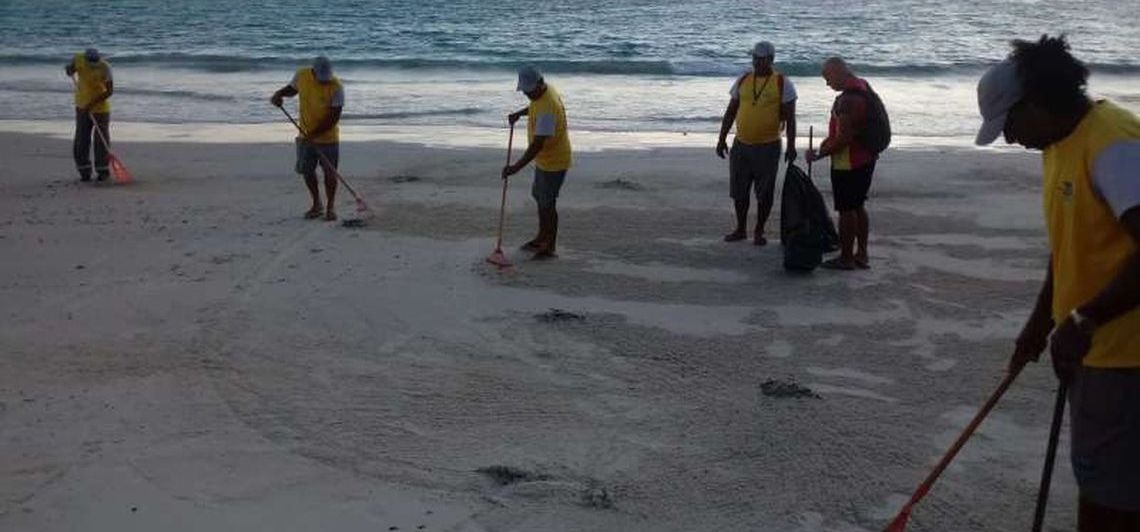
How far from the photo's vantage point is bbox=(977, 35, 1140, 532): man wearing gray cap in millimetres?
3236

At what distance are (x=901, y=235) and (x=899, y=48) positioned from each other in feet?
77.3

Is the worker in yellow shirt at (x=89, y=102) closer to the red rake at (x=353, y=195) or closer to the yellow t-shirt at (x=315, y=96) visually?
the red rake at (x=353, y=195)

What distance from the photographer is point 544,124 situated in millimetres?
8680

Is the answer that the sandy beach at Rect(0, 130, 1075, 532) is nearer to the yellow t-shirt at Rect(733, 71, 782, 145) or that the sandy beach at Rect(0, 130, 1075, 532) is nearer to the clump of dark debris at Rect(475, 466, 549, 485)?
the clump of dark debris at Rect(475, 466, 549, 485)

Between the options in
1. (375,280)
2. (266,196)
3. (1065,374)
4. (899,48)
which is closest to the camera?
(1065,374)

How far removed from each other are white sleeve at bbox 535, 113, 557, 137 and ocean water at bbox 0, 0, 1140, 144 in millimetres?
8560

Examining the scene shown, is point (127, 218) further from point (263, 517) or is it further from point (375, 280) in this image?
point (263, 517)

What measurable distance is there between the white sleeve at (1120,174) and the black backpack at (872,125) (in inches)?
205

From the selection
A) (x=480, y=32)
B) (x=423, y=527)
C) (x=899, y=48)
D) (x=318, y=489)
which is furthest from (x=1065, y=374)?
(x=480, y=32)

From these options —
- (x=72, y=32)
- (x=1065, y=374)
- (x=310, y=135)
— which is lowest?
(x=72, y=32)

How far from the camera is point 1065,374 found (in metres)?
3.42

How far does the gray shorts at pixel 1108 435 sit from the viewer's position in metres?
3.36

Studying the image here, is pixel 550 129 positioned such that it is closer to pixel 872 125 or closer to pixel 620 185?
pixel 872 125

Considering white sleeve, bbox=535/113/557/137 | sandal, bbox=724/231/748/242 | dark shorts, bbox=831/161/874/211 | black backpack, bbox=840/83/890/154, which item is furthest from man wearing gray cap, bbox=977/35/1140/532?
sandal, bbox=724/231/748/242
